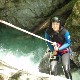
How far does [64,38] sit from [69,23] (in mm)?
5982

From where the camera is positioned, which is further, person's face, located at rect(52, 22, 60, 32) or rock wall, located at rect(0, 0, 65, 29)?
rock wall, located at rect(0, 0, 65, 29)

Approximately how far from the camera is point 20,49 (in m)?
19.8

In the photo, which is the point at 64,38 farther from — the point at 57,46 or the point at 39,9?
the point at 39,9

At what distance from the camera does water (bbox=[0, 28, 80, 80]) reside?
1750 centimetres

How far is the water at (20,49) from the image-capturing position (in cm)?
1750

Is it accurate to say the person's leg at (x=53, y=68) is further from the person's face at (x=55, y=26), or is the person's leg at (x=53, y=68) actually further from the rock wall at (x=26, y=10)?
the rock wall at (x=26, y=10)

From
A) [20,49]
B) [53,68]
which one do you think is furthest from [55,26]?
[20,49]

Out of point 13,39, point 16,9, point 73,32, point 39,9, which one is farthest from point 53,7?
point 73,32

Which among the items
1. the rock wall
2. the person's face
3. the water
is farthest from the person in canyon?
the rock wall

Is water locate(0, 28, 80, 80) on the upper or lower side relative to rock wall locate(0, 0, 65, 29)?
lower

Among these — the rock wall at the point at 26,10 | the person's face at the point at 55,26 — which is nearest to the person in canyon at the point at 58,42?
the person's face at the point at 55,26

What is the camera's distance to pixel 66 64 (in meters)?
8.60

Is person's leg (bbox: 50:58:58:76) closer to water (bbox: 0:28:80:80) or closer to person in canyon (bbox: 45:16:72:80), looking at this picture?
person in canyon (bbox: 45:16:72:80)

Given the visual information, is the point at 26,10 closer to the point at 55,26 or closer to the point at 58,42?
the point at 58,42
